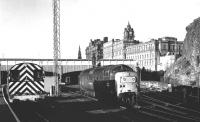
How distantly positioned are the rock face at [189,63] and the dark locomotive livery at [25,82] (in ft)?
162

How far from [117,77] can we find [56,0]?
18.4m

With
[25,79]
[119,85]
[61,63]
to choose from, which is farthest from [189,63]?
[25,79]

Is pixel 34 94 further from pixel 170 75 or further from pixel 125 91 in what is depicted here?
pixel 170 75

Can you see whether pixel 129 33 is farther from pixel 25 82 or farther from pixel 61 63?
pixel 25 82

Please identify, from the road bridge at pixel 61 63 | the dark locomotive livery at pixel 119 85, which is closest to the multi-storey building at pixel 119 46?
the road bridge at pixel 61 63

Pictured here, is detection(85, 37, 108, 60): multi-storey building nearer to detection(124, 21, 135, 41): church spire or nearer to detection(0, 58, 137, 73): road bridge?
detection(124, 21, 135, 41): church spire

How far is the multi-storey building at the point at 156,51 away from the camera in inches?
4734

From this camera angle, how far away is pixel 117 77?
2181cm

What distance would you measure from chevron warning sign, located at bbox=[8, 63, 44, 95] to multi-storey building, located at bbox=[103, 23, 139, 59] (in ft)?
426

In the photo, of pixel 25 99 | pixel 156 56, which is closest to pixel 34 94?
pixel 25 99

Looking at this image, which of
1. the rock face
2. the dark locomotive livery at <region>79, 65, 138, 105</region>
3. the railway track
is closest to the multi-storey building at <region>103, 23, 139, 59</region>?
the rock face

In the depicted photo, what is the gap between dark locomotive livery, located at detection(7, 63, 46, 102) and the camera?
650 inches

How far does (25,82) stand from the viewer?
55.0 feet

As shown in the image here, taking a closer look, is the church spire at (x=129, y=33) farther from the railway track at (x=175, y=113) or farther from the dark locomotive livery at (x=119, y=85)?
the railway track at (x=175, y=113)
